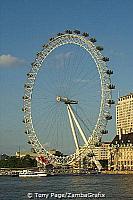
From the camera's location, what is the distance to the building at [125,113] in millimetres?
101875

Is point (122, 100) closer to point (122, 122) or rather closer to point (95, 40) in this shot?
point (122, 122)

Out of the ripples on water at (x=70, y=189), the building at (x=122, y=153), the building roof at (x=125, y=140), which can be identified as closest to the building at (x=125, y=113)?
the building roof at (x=125, y=140)

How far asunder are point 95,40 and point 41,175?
18909mm

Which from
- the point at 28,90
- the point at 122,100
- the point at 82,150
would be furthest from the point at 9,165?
the point at 28,90


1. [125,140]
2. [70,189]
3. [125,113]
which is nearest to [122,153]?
[125,140]

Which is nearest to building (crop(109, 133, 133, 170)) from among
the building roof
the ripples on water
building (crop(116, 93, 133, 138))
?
the building roof

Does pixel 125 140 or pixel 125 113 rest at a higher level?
pixel 125 113

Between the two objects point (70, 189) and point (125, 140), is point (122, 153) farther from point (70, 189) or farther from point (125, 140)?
point (70, 189)

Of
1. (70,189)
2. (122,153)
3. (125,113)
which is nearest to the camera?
(70,189)

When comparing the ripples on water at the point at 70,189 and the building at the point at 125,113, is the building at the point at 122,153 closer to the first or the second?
the building at the point at 125,113

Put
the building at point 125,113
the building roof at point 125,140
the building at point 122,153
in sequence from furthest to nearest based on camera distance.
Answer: the building at point 125,113 < the building roof at point 125,140 < the building at point 122,153

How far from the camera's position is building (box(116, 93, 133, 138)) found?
102 metres

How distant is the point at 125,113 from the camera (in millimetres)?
104938

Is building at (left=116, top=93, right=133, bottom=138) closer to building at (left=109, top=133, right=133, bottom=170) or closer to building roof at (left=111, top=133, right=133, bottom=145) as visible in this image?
building roof at (left=111, top=133, right=133, bottom=145)
